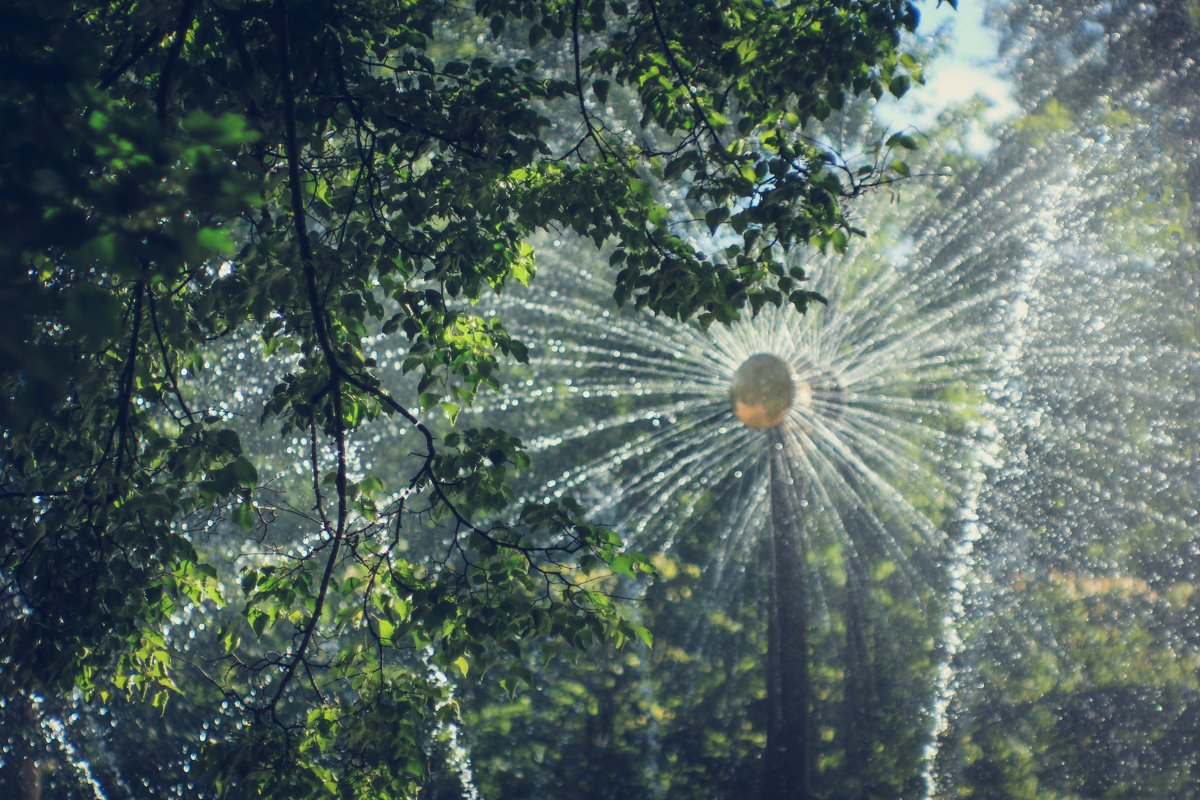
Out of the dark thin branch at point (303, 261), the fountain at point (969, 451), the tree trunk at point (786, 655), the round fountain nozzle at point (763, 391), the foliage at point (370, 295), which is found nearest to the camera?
the dark thin branch at point (303, 261)

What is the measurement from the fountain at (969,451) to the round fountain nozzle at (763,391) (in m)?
0.09

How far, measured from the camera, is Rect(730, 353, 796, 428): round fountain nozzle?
13.5 m

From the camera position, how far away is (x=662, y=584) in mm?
12930

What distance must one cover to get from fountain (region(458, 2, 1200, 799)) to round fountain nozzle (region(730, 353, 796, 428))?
9 centimetres

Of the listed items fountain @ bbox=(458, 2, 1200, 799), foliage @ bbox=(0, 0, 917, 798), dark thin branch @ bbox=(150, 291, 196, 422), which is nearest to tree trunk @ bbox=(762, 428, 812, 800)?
fountain @ bbox=(458, 2, 1200, 799)

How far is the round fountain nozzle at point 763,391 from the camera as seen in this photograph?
1354cm

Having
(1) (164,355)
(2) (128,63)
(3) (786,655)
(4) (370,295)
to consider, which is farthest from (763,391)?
(2) (128,63)

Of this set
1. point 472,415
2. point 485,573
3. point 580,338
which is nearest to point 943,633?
point 580,338

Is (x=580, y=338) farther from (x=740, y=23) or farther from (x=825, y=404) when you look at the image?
(x=740, y=23)

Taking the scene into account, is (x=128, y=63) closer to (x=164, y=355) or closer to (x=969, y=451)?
(x=164, y=355)

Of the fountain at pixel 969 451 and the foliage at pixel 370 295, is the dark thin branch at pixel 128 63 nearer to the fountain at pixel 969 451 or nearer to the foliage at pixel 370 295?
the foliage at pixel 370 295

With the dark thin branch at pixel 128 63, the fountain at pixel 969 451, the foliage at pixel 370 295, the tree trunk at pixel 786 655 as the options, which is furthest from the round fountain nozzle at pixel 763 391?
the dark thin branch at pixel 128 63

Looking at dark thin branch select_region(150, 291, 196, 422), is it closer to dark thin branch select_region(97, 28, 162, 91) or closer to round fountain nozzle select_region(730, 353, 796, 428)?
dark thin branch select_region(97, 28, 162, 91)

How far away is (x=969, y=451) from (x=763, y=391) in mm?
4022
